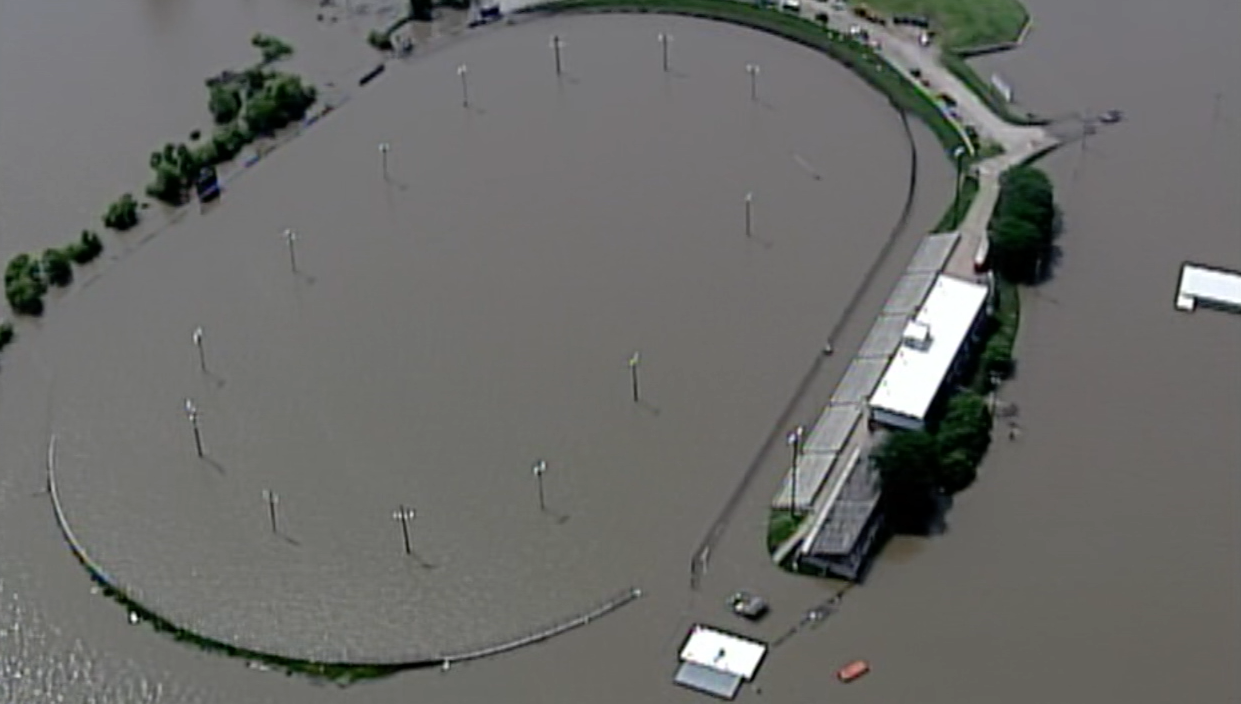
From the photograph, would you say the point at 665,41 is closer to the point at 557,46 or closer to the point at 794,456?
the point at 557,46

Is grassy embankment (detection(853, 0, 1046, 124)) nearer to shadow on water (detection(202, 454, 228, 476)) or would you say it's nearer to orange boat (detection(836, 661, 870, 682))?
orange boat (detection(836, 661, 870, 682))

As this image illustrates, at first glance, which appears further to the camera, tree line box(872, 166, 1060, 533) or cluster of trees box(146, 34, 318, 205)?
cluster of trees box(146, 34, 318, 205)

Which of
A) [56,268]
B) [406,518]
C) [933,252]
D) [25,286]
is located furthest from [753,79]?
[25,286]

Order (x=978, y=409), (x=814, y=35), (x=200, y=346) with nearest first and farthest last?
(x=978, y=409), (x=200, y=346), (x=814, y=35)

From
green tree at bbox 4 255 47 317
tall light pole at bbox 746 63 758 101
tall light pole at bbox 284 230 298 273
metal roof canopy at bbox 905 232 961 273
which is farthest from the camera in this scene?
tall light pole at bbox 746 63 758 101

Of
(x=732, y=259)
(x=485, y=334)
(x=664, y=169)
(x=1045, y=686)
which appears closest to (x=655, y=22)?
(x=664, y=169)

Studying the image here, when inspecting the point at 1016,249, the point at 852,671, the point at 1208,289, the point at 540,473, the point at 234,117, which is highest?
the point at 234,117

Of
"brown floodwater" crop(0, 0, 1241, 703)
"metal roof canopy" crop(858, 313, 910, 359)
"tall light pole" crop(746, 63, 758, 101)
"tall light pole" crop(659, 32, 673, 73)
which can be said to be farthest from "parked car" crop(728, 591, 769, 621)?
"tall light pole" crop(659, 32, 673, 73)
